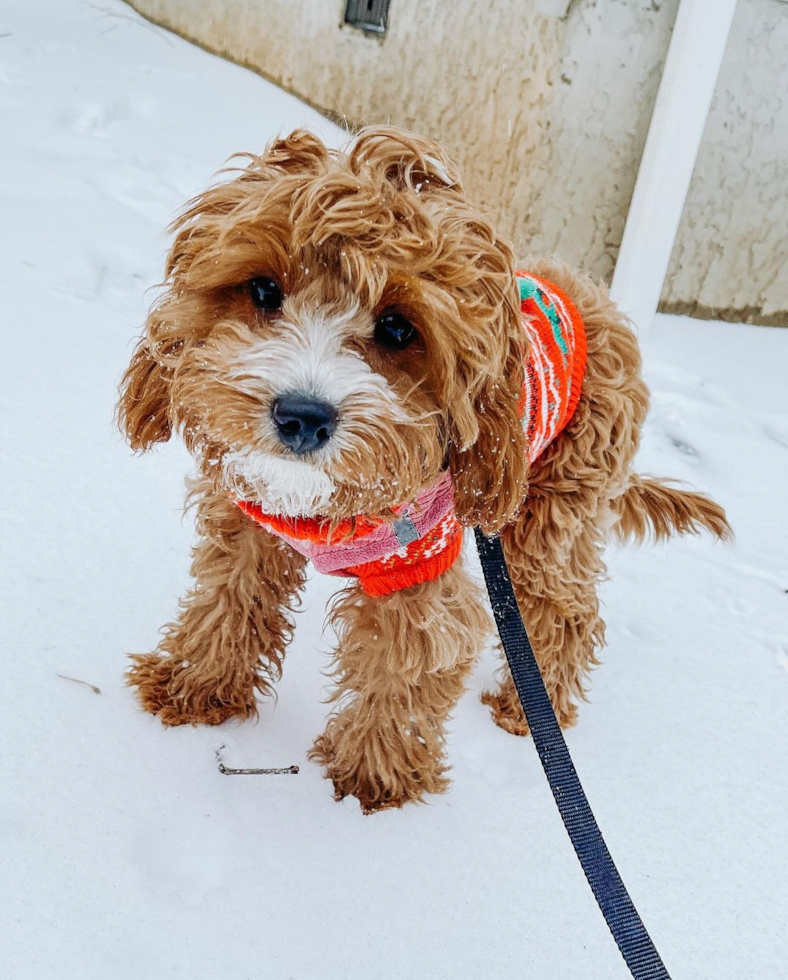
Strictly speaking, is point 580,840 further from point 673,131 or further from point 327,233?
point 673,131

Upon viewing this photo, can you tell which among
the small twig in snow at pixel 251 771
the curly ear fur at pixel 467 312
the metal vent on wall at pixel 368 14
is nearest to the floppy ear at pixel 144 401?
the curly ear fur at pixel 467 312

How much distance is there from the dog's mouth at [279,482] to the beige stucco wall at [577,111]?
11.8 ft

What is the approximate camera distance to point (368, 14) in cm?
539

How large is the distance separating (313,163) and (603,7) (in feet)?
13.1

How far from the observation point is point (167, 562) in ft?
8.79

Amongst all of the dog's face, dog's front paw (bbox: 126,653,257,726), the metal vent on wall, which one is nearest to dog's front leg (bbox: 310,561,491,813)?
dog's front paw (bbox: 126,653,257,726)

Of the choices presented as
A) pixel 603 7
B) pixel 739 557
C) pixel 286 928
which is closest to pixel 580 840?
pixel 286 928

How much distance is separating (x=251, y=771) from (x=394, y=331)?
3.92ft

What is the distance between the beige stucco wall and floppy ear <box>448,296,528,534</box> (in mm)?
3374

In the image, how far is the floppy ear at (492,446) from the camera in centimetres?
161

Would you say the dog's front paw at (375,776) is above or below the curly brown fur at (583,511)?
below

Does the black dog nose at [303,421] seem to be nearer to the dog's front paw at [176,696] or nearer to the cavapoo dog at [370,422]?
the cavapoo dog at [370,422]

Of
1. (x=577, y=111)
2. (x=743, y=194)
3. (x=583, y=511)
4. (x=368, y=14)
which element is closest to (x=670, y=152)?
(x=577, y=111)

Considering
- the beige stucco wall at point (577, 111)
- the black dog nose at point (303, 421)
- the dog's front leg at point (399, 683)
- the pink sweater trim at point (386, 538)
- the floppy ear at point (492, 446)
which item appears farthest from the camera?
the beige stucco wall at point (577, 111)
